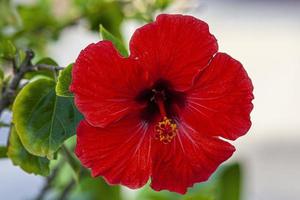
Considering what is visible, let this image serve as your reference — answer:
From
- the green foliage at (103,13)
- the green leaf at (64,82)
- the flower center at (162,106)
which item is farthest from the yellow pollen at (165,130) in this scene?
the green foliage at (103,13)

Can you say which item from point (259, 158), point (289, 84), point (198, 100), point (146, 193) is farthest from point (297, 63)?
point (198, 100)

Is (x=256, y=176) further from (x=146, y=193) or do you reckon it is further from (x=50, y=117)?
(x=50, y=117)

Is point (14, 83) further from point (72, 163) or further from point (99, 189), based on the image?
point (99, 189)

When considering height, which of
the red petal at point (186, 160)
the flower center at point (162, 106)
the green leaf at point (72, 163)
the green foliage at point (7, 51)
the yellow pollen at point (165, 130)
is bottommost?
the green leaf at point (72, 163)

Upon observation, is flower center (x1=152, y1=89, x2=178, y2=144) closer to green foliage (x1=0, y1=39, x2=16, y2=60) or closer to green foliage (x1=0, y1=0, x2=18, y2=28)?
green foliage (x1=0, y1=39, x2=16, y2=60)

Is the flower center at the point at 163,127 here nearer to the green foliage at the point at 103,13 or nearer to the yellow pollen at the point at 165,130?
the yellow pollen at the point at 165,130

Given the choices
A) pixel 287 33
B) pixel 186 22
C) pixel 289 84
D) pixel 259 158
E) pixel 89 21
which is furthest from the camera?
pixel 287 33

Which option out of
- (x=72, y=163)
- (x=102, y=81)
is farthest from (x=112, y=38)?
(x=72, y=163)
